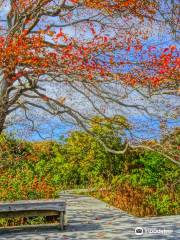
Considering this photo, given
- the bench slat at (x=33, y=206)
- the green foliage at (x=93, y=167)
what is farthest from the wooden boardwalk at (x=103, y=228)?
the green foliage at (x=93, y=167)

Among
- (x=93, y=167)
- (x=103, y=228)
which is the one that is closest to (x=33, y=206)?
(x=103, y=228)

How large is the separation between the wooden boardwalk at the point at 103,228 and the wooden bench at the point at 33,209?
1.06 ft

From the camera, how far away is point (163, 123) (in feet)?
39.3

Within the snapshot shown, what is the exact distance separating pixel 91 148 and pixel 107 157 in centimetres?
72

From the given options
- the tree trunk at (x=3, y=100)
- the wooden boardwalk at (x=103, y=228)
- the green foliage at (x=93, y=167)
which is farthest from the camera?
the green foliage at (x=93, y=167)

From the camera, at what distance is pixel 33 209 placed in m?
9.92

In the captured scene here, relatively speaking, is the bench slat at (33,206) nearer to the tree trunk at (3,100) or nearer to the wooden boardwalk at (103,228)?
the wooden boardwalk at (103,228)

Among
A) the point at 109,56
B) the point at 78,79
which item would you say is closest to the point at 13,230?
the point at 78,79

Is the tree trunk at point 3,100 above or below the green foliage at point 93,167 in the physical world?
above

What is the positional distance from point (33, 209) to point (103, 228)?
4.74 ft

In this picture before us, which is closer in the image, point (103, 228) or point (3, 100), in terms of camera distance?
point (103, 228)

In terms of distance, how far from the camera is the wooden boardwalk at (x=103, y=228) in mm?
8990

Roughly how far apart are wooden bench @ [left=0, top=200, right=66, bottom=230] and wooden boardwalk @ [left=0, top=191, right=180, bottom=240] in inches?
12.7

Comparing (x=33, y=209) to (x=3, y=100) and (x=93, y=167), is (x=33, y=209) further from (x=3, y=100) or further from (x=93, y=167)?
(x=93, y=167)
